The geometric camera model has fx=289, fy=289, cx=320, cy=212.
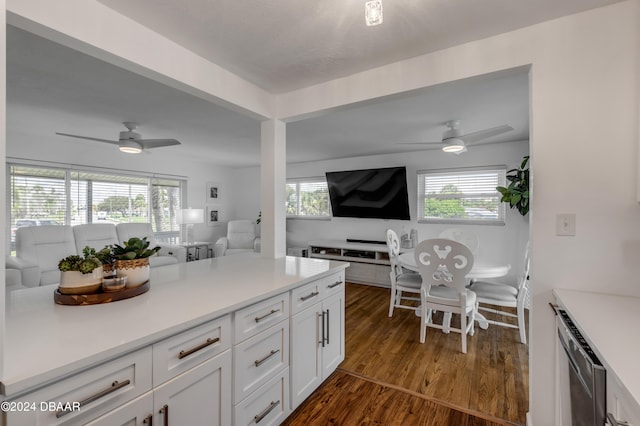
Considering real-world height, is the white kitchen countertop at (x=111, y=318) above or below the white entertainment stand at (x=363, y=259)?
above

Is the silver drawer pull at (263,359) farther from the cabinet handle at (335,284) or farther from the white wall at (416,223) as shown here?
the white wall at (416,223)

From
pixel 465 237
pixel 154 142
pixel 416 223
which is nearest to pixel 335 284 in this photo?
pixel 465 237

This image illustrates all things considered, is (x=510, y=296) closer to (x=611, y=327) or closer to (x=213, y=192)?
(x=611, y=327)

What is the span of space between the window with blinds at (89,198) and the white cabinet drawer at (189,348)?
4.38 m

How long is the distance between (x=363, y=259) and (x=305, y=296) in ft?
10.3

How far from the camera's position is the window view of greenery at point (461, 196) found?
4.20 meters

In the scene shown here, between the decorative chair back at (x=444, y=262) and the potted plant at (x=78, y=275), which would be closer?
the potted plant at (x=78, y=275)

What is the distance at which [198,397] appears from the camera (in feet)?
3.81

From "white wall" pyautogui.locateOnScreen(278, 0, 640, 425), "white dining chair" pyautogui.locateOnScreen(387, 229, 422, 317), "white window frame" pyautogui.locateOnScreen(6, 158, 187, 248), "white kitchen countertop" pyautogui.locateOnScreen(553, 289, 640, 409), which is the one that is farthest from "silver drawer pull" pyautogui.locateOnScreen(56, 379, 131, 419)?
"white window frame" pyautogui.locateOnScreen(6, 158, 187, 248)


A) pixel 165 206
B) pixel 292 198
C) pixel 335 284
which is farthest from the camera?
pixel 292 198

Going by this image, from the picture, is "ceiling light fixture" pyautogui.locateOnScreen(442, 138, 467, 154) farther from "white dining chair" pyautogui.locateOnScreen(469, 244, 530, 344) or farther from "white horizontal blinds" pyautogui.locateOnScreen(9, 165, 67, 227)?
"white horizontal blinds" pyautogui.locateOnScreen(9, 165, 67, 227)

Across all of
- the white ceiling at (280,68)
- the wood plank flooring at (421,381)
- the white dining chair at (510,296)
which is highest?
the white ceiling at (280,68)

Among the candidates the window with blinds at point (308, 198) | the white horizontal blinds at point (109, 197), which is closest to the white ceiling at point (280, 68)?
the white horizontal blinds at point (109, 197)

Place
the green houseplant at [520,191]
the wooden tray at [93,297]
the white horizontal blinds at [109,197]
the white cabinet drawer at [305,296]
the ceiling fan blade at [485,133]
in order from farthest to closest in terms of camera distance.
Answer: the white horizontal blinds at [109,197]
the green houseplant at [520,191]
the ceiling fan blade at [485,133]
the white cabinet drawer at [305,296]
the wooden tray at [93,297]
